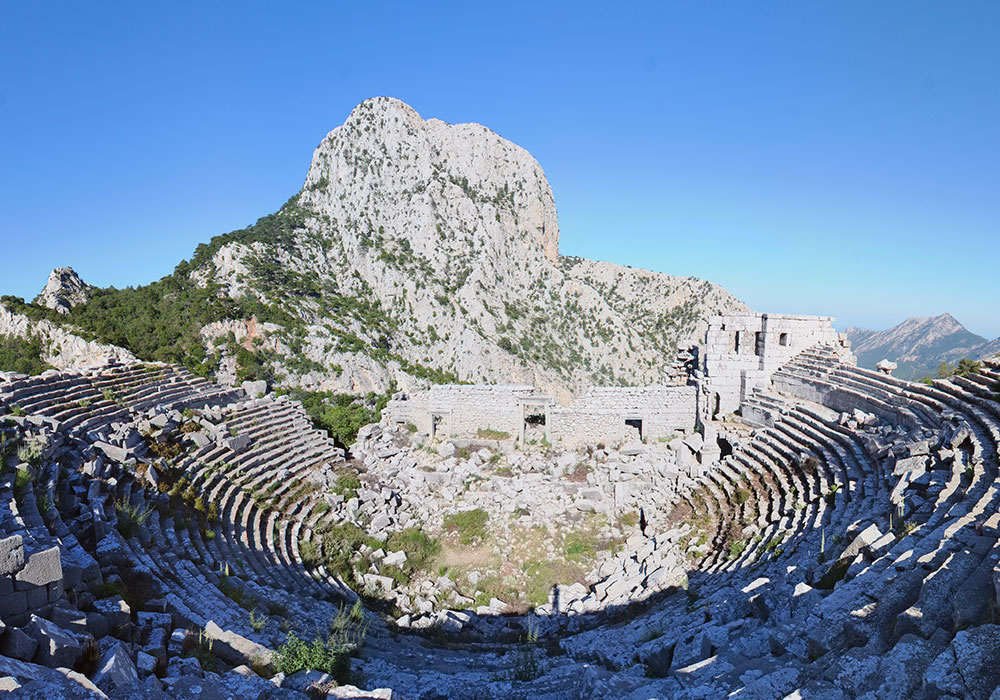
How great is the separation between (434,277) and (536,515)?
39.1 meters

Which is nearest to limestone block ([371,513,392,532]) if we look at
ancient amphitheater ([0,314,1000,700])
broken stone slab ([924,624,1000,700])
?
ancient amphitheater ([0,314,1000,700])

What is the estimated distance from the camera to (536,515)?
14562mm

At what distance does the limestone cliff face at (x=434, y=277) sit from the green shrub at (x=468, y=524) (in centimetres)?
2358

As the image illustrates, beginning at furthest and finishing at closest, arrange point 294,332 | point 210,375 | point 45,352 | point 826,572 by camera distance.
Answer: point 294,332 < point 210,375 < point 45,352 < point 826,572

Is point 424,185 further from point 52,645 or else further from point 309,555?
point 52,645

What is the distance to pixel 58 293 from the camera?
113 feet

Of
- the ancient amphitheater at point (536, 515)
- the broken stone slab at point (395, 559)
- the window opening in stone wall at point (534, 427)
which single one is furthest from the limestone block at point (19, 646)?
the window opening in stone wall at point (534, 427)

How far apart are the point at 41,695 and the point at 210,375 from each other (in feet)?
103

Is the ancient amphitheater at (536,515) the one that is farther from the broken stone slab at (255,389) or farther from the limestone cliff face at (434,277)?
the limestone cliff face at (434,277)

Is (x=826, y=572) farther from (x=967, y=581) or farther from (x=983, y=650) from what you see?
(x=983, y=650)

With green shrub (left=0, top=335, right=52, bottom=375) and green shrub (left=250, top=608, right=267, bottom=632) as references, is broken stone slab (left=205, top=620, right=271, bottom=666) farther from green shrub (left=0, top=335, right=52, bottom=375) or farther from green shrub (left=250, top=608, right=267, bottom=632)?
green shrub (left=0, top=335, right=52, bottom=375)

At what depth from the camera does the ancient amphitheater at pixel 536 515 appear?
508 cm

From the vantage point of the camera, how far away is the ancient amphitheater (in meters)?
5.08

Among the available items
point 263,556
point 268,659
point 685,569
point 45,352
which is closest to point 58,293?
point 45,352
